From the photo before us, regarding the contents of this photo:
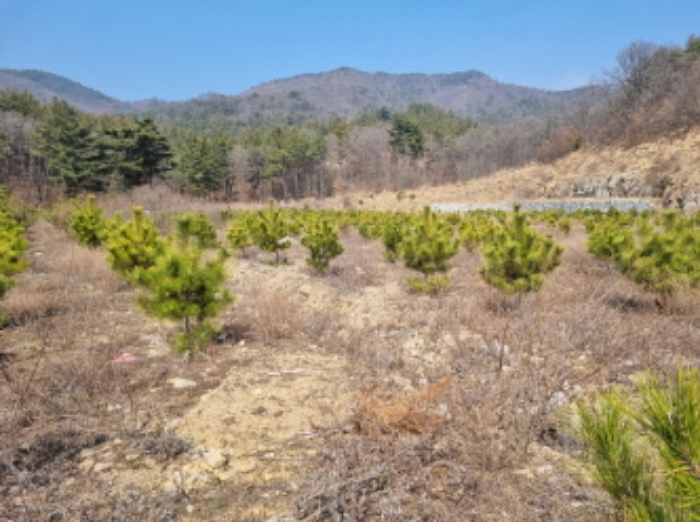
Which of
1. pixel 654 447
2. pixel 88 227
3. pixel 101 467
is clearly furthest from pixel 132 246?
pixel 654 447

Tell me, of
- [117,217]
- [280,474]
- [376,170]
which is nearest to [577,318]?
[280,474]

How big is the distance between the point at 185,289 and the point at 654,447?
4.96 meters

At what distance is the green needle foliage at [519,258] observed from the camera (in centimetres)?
696

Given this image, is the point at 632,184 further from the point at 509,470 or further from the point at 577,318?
the point at 509,470

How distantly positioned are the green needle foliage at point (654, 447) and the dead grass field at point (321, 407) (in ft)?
0.64

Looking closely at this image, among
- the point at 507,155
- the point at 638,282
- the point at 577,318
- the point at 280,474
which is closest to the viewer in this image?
the point at 280,474

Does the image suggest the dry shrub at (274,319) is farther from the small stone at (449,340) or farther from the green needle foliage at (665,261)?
the green needle foliage at (665,261)

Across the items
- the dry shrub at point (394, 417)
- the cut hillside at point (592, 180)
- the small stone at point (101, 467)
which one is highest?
the cut hillside at point (592, 180)

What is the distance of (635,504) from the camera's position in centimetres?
120

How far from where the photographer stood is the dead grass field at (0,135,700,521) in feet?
8.84

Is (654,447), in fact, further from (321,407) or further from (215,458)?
(321,407)

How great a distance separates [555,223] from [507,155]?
4635 centimetres

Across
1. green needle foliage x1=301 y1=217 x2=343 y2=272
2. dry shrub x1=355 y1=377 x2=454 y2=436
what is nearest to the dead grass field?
dry shrub x1=355 y1=377 x2=454 y2=436

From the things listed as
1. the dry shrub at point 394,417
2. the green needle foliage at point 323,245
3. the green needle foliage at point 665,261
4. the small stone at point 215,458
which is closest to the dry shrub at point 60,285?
the green needle foliage at point 323,245
